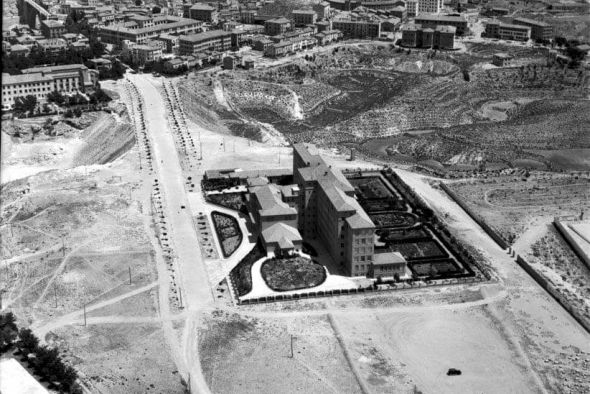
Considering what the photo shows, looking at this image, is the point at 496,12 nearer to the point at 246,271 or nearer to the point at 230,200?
the point at 230,200

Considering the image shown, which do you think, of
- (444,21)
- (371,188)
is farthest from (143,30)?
(371,188)

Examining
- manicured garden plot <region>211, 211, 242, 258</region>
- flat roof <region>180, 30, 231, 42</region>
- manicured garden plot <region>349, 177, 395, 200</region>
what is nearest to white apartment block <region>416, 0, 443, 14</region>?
flat roof <region>180, 30, 231, 42</region>

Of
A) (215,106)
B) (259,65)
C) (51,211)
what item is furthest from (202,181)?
(259,65)

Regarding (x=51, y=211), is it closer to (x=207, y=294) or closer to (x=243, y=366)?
(x=207, y=294)

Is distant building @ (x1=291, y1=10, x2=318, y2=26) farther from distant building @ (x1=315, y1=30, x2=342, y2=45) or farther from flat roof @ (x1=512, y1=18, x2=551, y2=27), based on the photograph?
flat roof @ (x1=512, y1=18, x2=551, y2=27)

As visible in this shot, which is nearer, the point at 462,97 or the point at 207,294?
the point at 207,294

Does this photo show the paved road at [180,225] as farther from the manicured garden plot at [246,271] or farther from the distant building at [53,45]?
the distant building at [53,45]
